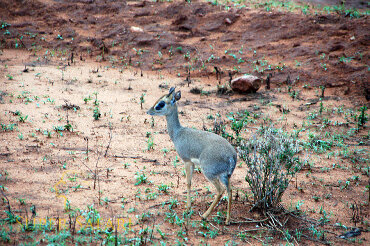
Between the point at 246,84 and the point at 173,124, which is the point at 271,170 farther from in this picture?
the point at 246,84

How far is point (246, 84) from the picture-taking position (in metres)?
10.4

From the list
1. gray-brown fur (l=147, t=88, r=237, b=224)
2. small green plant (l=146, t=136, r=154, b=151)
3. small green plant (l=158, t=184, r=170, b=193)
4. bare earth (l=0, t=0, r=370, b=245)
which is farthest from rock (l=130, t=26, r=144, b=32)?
small green plant (l=158, t=184, r=170, b=193)

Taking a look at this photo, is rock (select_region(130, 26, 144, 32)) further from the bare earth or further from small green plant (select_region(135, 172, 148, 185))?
small green plant (select_region(135, 172, 148, 185))

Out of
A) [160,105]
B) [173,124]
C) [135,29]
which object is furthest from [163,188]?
[135,29]

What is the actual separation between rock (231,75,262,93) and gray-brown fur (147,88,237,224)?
16.7 feet

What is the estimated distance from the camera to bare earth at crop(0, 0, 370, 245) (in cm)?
518

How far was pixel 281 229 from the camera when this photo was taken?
4.95 m

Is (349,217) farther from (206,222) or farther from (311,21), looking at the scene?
(311,21)

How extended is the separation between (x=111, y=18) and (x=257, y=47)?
602 cm

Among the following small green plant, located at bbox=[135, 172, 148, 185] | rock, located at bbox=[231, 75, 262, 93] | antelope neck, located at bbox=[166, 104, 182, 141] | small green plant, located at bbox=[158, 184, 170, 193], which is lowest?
small green plant, located at bbox=[158, 184, 170, 193]

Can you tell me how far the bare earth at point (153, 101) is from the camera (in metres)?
5.18

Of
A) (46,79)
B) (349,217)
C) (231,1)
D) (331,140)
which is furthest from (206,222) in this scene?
(231,1)

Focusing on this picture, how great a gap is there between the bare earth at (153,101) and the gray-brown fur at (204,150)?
0.59 metres

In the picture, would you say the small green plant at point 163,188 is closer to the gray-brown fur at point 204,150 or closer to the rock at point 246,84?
the gray-brown fur at point 204,150
